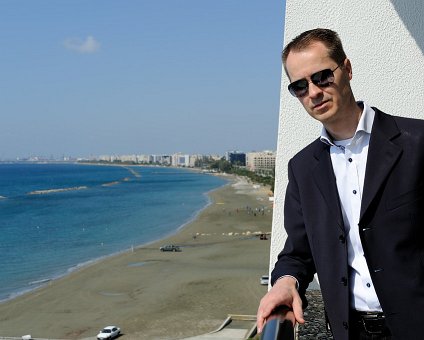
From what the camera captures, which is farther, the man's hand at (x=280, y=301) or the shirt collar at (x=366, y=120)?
the shirt collar at (x=366, y=120)

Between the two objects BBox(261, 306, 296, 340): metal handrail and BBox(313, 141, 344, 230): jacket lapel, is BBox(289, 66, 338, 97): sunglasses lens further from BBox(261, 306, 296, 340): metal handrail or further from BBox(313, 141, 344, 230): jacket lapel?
BBox(261, 306, 296, 340): metal handrail

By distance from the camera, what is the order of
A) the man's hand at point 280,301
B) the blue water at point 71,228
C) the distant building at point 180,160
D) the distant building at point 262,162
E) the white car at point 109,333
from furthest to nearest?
the distant building at point 180,160 < the distant building at point 262,162 < the blue water at point 71,228 < the white car at point 109,333 < the man's hand at point 280,301

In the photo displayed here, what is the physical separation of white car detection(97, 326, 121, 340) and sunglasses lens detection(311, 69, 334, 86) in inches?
502

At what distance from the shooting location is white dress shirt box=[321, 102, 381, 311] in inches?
48.1

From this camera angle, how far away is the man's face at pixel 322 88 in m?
1.18

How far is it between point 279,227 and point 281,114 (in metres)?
0.69

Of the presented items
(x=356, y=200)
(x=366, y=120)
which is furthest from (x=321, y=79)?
(x=356, y=200)

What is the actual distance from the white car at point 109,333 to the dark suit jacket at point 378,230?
12560 mm

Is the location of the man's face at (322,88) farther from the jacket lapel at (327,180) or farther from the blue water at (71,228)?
the blue water at (71,228)

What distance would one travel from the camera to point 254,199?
2216 inches

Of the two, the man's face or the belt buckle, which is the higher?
the man's face

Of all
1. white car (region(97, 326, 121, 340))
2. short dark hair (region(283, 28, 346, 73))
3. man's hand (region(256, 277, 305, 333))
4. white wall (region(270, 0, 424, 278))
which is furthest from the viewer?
white car (region(97, 326, 121, 340))

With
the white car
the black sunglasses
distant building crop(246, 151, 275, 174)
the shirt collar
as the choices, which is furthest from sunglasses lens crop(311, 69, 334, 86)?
distant building crop(246, 151, 275, 174)

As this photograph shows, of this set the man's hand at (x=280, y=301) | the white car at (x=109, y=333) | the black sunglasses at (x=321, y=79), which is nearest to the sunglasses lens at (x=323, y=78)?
the black sunglasses at (x=321, y=79)
